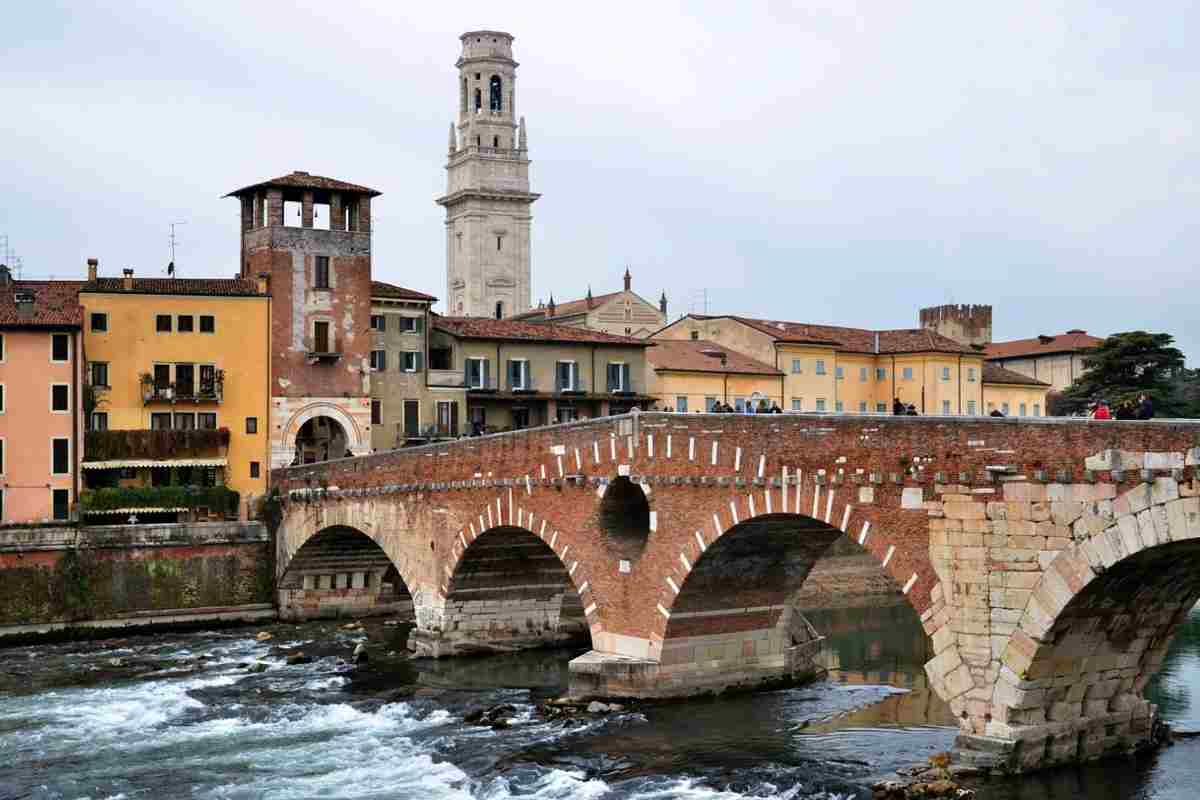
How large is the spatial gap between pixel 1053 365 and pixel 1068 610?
61.3 meters

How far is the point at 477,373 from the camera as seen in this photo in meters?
59.5

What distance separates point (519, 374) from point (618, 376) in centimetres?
437

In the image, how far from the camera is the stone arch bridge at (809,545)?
21.5 m

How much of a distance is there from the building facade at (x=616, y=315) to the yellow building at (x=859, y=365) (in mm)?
13597

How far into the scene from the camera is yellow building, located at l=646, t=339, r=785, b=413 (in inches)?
2483

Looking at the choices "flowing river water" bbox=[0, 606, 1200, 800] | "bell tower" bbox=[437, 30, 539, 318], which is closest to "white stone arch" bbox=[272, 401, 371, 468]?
"flowing river water" bbox=[0, 606, 1200, 800]

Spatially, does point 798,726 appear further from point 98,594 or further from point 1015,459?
point 98,594

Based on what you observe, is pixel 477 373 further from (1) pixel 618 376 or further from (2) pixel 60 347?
(2) pixel 60 347

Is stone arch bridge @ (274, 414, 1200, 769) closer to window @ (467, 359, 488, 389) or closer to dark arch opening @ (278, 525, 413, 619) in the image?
dark arch opening @ (278, 525, 413, 619)

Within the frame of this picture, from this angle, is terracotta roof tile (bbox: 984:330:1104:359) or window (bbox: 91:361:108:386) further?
terracotta roof tile (bbox: 984:330:1104:359)

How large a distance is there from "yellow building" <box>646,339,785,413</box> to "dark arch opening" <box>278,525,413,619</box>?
16.8m

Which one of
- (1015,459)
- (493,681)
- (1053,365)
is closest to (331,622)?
(493,681)

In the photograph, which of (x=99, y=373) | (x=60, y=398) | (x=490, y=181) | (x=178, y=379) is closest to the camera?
(x=60, y=398)

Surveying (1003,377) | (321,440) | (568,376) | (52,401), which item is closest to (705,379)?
(568,376)
